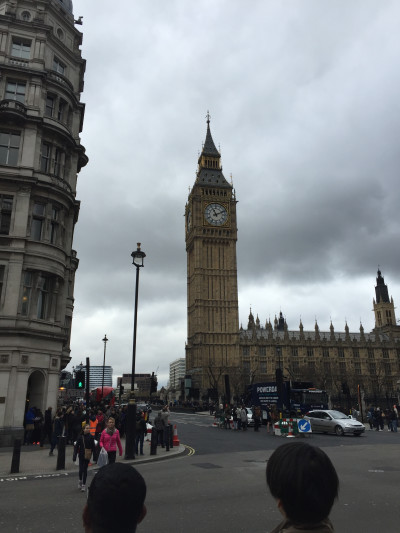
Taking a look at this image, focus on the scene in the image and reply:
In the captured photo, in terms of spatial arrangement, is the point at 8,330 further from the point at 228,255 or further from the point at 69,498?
the point at 228,255

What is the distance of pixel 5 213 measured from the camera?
22.9 m

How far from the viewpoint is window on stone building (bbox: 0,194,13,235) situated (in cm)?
2264

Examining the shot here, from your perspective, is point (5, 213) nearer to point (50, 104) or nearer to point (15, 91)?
point (15, 91)

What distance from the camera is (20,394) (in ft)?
68.7

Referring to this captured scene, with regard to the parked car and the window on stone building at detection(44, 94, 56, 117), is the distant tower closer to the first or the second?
the parked car

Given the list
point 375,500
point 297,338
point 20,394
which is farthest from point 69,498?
point 297,338

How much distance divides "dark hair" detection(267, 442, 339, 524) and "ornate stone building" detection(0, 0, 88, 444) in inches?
826

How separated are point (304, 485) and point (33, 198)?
2357 centimetres

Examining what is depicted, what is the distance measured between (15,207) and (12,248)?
7.64 feet

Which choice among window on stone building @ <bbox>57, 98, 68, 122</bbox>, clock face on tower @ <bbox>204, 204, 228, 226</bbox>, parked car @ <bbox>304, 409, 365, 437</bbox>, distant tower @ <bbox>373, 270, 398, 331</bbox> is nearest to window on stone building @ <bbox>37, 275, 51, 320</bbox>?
window on stone building @ <bbox>57, 98, 68, 122</bbox>

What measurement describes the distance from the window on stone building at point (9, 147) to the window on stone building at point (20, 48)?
5395mm

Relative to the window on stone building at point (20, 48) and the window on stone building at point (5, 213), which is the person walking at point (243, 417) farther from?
the window on stone building at point (20, 48)

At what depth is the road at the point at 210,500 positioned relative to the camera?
7833 mm

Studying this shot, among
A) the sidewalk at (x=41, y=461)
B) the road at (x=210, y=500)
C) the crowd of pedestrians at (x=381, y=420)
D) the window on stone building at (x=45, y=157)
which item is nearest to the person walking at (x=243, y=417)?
the crowd of pedestrians at (x=381, y=420)
